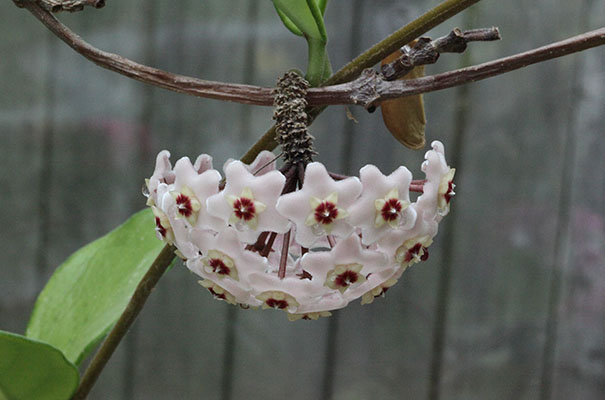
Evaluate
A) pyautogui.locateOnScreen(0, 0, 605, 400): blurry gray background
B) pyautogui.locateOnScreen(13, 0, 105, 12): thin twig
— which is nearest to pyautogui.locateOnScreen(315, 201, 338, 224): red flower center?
pyautogui.locateOnScreen(13, 0, 105, 12): thin twig

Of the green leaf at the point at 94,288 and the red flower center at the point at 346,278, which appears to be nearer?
the red flower center at the point at 346,278

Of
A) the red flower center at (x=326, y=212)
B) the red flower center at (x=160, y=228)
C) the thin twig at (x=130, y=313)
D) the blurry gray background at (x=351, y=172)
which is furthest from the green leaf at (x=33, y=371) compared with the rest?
the blurry gray background at (x=351, y=172)

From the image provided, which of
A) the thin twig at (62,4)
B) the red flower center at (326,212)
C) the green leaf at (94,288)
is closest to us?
the red flower center at (326,212)

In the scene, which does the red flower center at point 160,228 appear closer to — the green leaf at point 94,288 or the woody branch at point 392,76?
the woody branch at point 392,76

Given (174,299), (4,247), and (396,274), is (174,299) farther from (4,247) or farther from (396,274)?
(396,274)

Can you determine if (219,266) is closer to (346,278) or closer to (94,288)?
(346,278)

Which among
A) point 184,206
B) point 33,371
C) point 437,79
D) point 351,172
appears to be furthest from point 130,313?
point 351,172

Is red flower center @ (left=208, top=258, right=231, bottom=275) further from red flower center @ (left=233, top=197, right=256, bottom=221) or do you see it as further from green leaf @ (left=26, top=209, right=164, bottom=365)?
green leaf @ (left=26, top=209, right=164, bottom=365)
